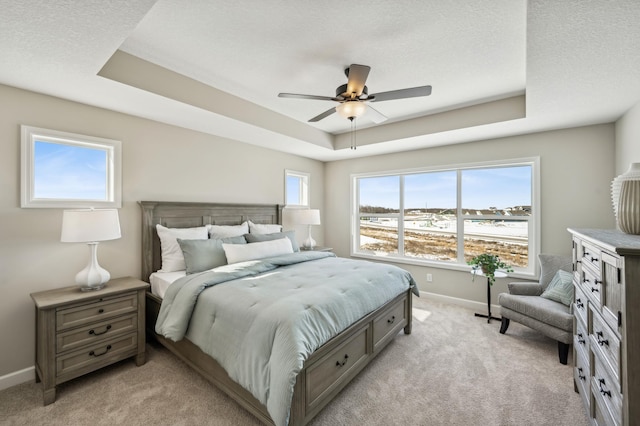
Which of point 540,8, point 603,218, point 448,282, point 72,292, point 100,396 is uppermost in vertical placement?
point 540,8

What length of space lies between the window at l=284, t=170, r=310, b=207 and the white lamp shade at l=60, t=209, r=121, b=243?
284cm

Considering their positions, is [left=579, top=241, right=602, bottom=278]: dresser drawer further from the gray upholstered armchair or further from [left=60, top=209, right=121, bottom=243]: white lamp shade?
[left=60, top=209, right=121, bottom=243]: white lamp shade

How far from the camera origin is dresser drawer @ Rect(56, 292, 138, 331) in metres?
2.11

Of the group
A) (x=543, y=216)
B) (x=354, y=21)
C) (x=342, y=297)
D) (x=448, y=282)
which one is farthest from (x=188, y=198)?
(x=543, y=216)

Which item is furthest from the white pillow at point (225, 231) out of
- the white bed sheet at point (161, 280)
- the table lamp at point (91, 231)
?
the table lamp at point (91, 231)

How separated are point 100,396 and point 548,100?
4548 mm

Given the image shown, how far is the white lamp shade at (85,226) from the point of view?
2.17 m

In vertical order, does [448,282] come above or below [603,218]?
below

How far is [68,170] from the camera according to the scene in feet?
8.58

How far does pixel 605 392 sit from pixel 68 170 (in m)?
4.31

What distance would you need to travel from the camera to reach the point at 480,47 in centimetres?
216

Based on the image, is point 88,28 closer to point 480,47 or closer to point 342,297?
point 342,297

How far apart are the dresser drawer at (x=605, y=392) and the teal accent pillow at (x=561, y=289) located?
141 centimetres

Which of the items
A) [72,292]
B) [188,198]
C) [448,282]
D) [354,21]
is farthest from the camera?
[448,282]
